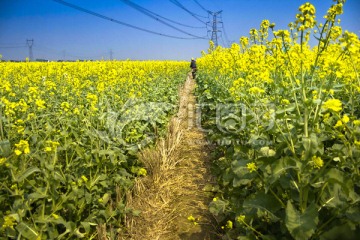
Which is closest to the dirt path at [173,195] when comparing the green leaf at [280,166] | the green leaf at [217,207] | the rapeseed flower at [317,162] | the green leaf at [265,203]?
the green leaf at [217,207]

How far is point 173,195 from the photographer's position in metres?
→ 3.29

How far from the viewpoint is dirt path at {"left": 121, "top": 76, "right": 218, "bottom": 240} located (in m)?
2.63

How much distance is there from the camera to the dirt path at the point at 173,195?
8.64 feet

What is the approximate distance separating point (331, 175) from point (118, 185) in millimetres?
2025

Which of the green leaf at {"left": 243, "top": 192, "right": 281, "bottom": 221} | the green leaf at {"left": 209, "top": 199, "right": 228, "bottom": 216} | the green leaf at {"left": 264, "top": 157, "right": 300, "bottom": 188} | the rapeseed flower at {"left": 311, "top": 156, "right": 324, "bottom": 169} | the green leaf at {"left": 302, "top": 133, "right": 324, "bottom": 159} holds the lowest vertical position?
the green leaf at {"left": 209, "top": 199, "right": 228, "bottom": 216}

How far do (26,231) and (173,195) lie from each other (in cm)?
169

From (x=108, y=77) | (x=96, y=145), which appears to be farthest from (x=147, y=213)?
(x=108, y=77)

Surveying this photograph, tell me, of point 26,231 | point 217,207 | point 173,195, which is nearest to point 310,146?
point 217,207

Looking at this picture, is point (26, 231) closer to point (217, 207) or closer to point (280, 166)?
point (217, 207)

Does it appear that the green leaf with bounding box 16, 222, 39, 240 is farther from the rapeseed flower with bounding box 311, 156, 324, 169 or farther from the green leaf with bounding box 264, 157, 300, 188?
the rapeseed flower with bounding box 311, 156, 324, 169

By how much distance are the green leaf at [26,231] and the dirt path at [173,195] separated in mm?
896

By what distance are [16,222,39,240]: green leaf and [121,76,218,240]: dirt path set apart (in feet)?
2.94

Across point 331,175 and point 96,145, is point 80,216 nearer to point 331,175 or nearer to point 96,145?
point 96,145

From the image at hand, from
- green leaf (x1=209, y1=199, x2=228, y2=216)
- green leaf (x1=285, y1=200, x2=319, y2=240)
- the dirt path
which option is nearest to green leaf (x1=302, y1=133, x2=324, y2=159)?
green leaf (x1=285, y1=200, x2=319, y2=240)
